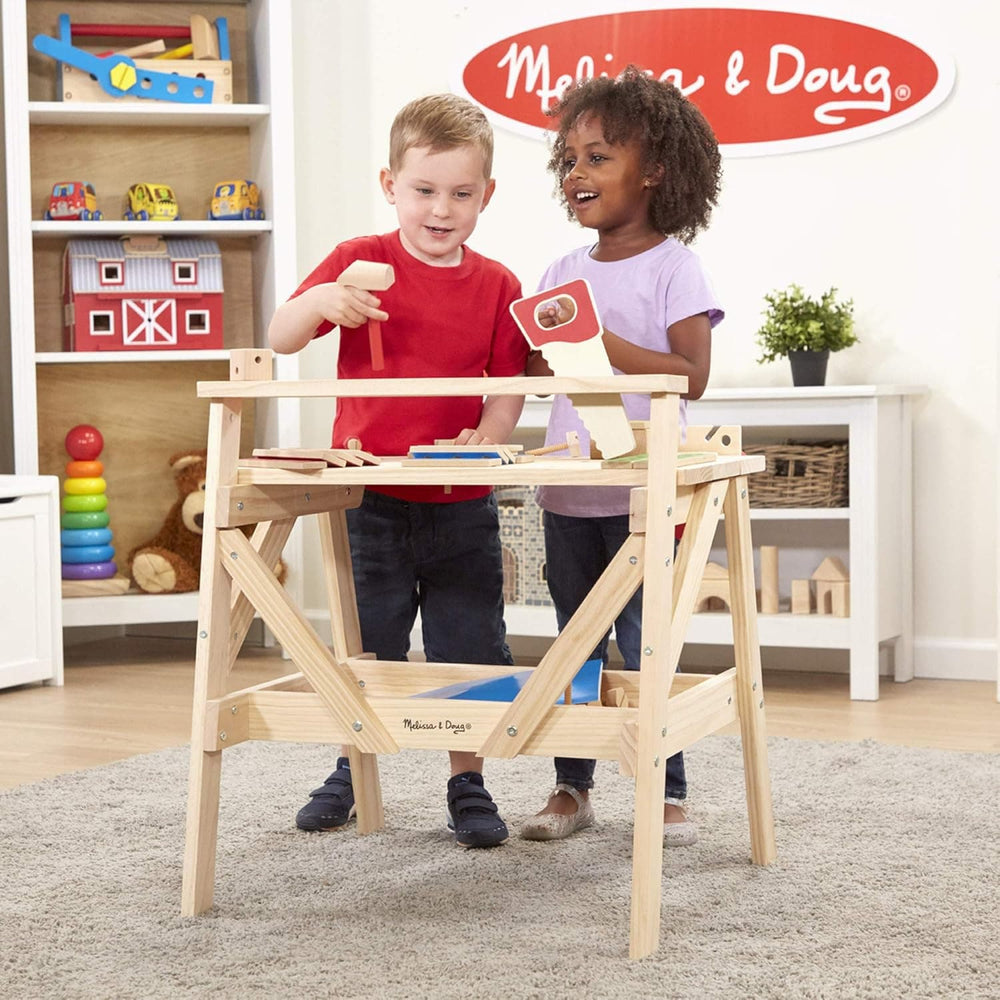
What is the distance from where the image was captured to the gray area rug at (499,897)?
1457 millimetres

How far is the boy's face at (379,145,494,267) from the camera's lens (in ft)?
5.73

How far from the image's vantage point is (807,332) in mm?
3178

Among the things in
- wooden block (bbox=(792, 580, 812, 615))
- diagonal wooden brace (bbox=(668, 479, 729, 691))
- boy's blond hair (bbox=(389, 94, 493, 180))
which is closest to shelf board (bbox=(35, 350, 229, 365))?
wooden block (bbox=(792, 580, 812, 615))

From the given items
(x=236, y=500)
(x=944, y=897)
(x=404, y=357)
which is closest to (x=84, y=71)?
(x=404, y=357)

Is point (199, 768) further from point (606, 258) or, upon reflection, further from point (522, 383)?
point (606, 258)

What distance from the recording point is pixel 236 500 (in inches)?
63.1

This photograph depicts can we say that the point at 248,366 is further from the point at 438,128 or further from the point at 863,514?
the point at 863,514

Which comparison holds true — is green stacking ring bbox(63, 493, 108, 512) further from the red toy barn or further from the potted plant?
the potted plant

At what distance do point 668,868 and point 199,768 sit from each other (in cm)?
62

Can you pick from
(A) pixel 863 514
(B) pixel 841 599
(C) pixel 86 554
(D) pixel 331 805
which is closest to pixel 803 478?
(A) pixel 863 514

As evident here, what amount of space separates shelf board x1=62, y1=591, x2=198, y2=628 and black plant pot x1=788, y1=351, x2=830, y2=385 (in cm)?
153

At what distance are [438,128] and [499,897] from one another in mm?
919

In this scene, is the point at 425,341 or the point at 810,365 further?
the point at 810,365

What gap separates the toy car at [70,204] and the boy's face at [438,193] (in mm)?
1949
